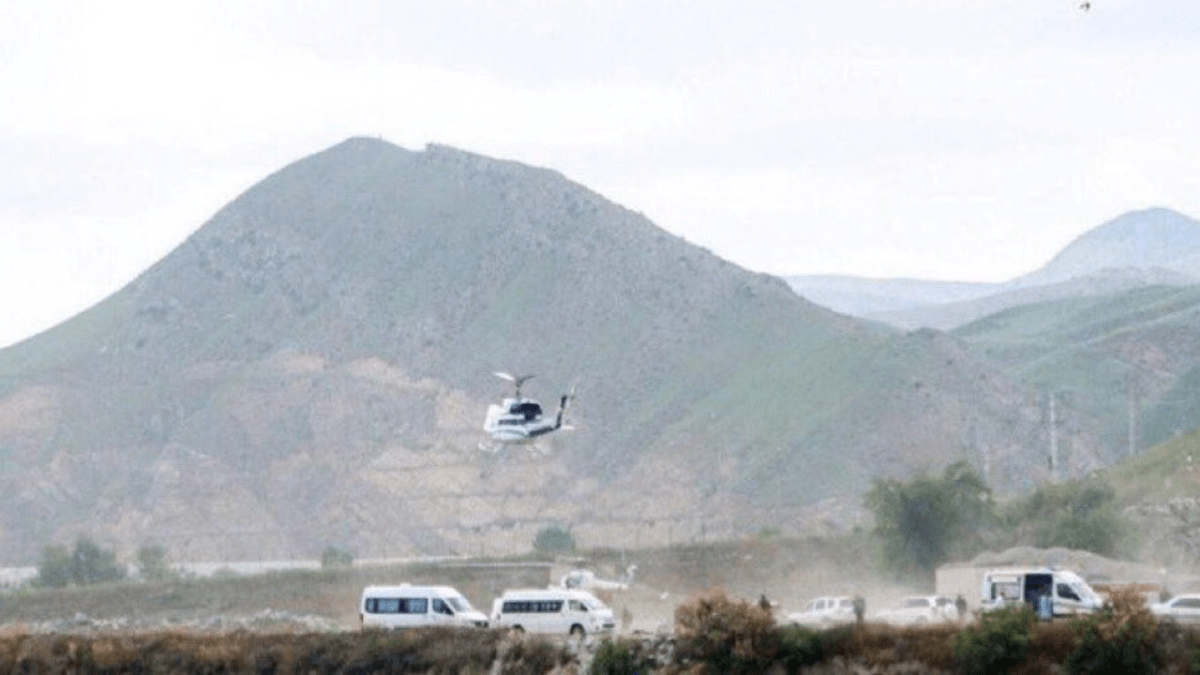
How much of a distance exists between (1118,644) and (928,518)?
91548 mm

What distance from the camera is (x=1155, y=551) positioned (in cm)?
14900

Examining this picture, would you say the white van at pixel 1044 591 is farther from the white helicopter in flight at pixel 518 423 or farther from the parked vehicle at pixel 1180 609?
the white helicopter in flight at pixel 518 423

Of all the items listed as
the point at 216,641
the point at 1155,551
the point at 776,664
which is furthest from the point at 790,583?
the point at 776,664

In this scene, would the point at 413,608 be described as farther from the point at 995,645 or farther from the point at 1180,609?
the point at 995,645

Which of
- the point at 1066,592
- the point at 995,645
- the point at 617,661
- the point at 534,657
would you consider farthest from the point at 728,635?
the point at 1066,592

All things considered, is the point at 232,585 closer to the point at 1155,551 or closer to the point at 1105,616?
the point at 1155,551

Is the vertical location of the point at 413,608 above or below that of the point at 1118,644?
above

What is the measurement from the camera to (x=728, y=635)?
79.1 m

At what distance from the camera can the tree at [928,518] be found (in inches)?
6245

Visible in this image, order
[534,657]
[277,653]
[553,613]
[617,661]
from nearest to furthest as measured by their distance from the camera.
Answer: [617,661] → [534,657] → [277,653] → [553,613]

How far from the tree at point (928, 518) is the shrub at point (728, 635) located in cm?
7637

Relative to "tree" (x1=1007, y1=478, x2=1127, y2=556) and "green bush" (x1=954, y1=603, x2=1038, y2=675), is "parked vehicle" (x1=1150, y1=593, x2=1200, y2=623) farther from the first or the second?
"tree" (x1=1007, y1=478, x2=1127, y2=556)

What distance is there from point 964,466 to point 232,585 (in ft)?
126

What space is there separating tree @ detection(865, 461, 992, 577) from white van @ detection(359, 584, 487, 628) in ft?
201
